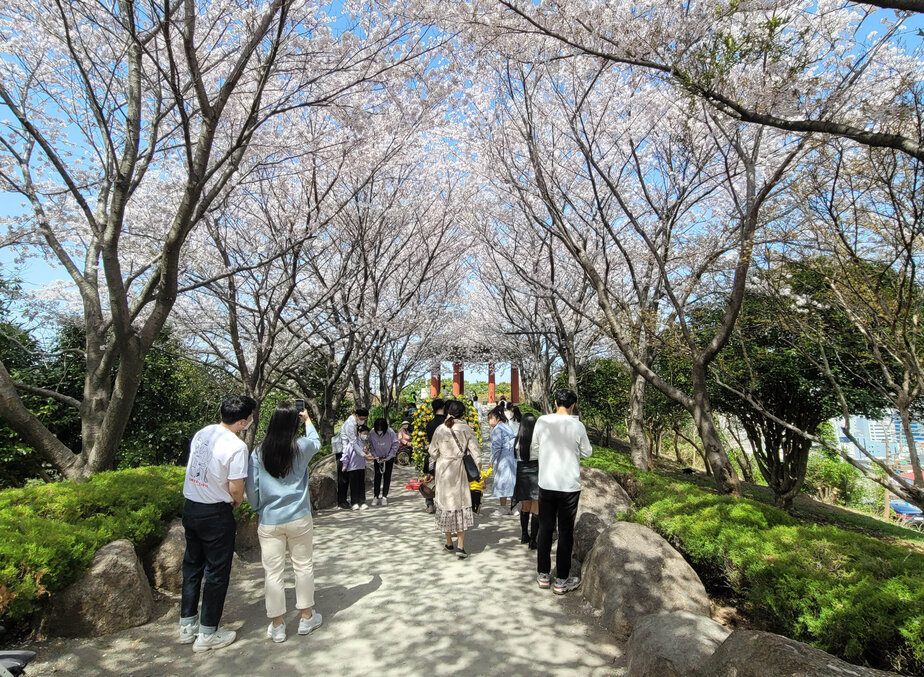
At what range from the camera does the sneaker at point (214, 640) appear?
3.30 metres

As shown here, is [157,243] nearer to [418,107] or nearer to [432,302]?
[418,107]

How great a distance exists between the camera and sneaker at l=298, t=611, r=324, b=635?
3.54 meters

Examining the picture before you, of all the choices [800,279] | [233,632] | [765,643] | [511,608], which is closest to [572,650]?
[511,608]

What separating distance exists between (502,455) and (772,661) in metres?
5.17

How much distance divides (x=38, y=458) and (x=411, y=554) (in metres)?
5.82

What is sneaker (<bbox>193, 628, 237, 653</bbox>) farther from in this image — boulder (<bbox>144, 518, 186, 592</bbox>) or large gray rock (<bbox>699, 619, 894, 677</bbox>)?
large gray rock (<bbox>699, 619, 894, 677</bbox>)

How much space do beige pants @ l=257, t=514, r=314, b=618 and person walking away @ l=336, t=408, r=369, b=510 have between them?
12.6 feet

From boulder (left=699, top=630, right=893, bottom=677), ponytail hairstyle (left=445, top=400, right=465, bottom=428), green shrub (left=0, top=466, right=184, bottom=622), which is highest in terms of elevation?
ponytail hairstyle (left=445, top=400, right=465, bottom=428)

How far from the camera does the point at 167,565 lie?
4242mm

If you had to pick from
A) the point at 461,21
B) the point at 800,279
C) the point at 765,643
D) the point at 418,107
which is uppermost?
the point at 418,107

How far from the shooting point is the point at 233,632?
3436 mm

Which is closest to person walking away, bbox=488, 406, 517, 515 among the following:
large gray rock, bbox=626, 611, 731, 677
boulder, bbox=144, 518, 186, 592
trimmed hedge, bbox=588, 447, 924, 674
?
trimmed hedge, bbox=588, 447, 924, 674

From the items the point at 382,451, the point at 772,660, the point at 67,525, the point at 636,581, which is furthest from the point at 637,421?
the point at 67,525

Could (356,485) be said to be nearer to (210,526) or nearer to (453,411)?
(453,411)
